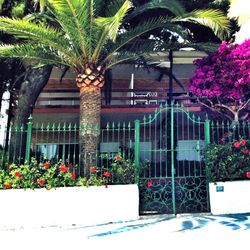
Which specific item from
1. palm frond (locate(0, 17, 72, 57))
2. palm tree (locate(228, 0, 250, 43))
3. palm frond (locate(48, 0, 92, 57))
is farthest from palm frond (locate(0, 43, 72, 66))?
palm tree (locate(228, 0, 250, 43))

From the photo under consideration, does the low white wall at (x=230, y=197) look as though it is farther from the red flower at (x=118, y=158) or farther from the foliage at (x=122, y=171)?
the red flower at (x=118, y=158)

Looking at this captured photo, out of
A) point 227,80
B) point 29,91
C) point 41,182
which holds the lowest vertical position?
Answer: point 41,182

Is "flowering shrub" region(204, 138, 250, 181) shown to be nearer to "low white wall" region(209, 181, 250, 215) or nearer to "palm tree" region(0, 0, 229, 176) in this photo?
"low white wall" region(209, 181, 250, 215)

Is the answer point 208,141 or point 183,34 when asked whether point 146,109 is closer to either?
point 183,34

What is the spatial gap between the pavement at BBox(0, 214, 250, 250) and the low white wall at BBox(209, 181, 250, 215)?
24 centimetres

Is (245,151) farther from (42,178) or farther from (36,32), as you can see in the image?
(36,32)

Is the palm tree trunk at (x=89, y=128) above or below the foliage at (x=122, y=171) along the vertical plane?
above

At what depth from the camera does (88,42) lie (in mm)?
7766

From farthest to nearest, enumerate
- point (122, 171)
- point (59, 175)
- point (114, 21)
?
1. point (122, 171)
2. point (59, 175)
3. point (114, 21)

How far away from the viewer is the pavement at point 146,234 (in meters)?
5.57

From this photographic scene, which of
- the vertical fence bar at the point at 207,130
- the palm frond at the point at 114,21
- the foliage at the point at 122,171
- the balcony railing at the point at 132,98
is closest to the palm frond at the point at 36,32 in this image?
the palm frond at the point at 114,21

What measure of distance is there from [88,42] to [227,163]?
4527 millimetres

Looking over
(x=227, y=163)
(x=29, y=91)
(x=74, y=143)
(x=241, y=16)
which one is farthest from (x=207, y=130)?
(x=241, y=16)

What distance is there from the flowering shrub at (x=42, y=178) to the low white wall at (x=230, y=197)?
267cm
